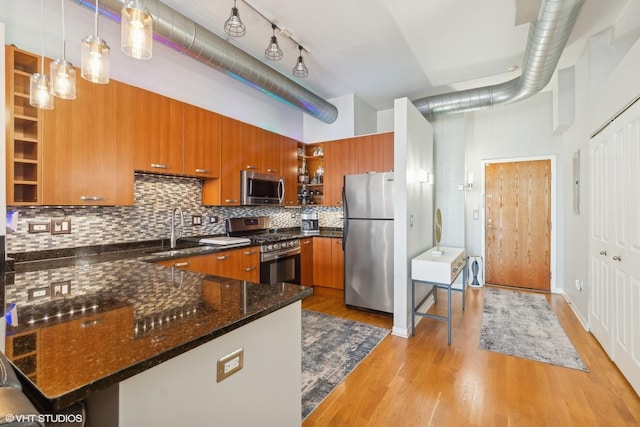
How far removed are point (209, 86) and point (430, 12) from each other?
8.47ft

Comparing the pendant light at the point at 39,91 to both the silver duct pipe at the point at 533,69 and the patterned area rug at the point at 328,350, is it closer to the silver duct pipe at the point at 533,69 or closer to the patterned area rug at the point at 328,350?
the patterned area rug at the point at 328,350

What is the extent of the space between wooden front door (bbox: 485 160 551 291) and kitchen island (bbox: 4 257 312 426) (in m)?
4.78

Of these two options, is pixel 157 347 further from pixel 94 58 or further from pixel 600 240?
pixel 600 240

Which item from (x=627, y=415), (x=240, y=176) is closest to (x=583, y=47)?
(x=627, y=415)

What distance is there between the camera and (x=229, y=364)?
Answer: 105 centimetres

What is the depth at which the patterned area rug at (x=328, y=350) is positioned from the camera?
2.20m

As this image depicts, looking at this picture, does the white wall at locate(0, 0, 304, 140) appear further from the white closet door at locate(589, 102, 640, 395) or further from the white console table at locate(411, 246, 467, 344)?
the white closet door at locate(589, 102, 640, 395)

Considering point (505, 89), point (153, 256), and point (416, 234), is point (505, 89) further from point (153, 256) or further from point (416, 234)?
point (153, 256)

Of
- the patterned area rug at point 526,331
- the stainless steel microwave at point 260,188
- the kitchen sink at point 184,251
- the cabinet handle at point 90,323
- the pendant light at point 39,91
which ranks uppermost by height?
the pendant light at point 39,91

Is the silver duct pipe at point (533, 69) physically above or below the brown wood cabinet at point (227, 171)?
above

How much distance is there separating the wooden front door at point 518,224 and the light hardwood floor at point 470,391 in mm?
2057

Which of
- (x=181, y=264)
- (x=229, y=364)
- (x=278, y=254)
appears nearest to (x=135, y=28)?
(x=229, y=364)

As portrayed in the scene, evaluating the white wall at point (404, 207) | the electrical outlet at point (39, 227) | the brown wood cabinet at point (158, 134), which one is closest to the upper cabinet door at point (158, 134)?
the brown wood cabinet at point (158, 134)

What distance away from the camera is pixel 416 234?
3.57 metres
